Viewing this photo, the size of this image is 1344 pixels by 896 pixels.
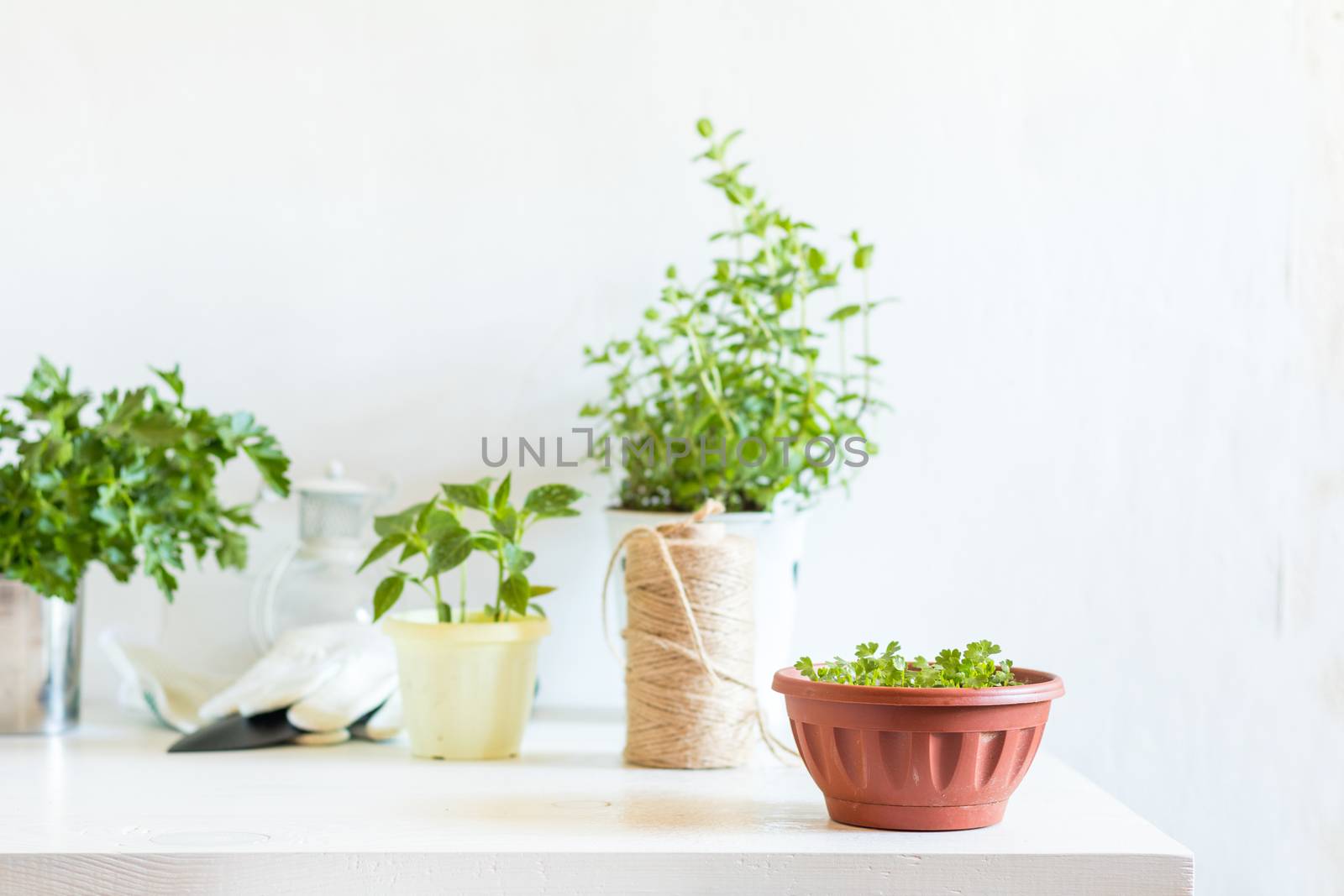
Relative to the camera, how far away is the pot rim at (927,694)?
2.52ft

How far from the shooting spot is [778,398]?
116 centimetres

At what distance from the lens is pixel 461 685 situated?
104 cm

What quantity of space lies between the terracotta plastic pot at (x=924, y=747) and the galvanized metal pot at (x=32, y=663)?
2.58ft

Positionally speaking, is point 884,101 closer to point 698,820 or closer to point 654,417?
point 654,417

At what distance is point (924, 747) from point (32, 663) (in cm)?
88

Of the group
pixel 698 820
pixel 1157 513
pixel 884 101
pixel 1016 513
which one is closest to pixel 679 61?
pixel 884 101

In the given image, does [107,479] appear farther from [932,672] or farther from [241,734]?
[932,672]

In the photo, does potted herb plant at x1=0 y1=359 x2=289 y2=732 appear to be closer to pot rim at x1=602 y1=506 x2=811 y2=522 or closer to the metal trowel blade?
the metal trowel blade

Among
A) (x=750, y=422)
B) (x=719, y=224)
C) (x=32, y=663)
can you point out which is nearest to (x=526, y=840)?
(x=750, y=422)

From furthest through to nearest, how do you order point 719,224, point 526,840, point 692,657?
point 719,224 < point 692,657 < point 526,840

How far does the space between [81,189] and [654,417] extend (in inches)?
29.0

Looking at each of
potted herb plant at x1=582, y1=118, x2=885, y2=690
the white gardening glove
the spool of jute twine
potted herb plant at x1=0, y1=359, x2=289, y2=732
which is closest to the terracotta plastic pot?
the spool of jute twine

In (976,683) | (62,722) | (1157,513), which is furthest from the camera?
(1157,513)

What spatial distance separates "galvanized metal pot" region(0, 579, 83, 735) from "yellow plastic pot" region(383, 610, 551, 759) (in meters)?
0.36
